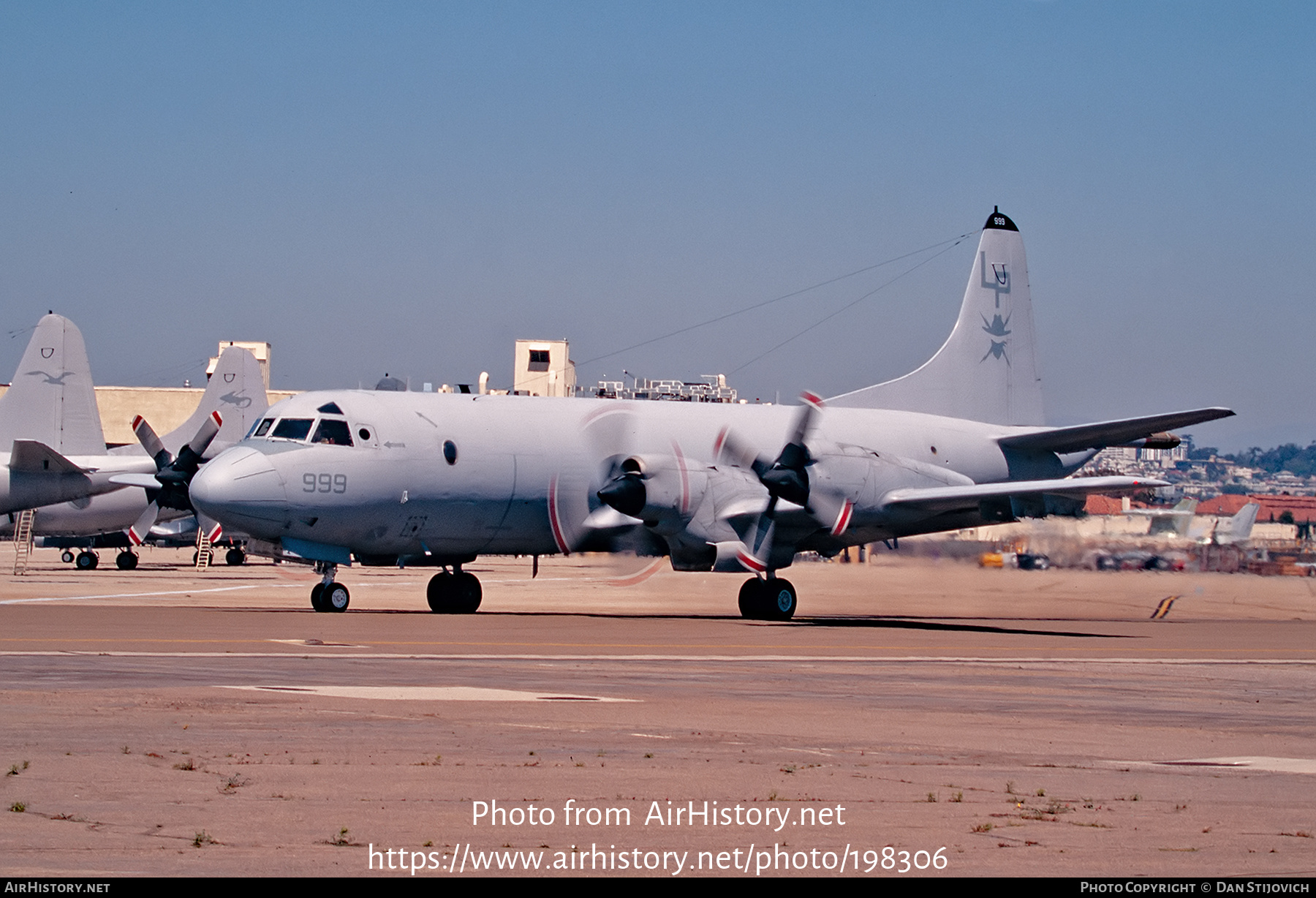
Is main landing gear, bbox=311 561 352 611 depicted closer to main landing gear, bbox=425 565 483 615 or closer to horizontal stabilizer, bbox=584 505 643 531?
main landing gear, bbox=425 565 483 615

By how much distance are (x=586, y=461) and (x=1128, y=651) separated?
37.9ft

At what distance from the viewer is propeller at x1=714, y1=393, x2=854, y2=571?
2911 cm

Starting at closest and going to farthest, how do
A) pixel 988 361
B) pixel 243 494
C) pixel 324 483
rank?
pixel 243 494 → pixel 324 483 → pixel 988 361

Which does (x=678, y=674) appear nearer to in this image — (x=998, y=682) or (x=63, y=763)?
(x=998, y=682)

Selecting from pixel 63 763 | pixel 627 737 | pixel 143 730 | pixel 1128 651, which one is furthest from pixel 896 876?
pixel 1128 651

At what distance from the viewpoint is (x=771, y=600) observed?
1184 inches

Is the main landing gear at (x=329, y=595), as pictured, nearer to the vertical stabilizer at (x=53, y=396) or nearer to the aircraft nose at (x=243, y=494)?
the aircraft nose at (x=243, y=494)

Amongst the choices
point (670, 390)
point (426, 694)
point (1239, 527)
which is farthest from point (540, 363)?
point (426, 694)

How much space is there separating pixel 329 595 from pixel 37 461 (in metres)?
20.1

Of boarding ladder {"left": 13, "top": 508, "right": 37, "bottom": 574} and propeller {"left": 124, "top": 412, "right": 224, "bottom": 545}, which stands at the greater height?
propeller {"left": 124, "top": 412, "right": 224, "bottom": 545}

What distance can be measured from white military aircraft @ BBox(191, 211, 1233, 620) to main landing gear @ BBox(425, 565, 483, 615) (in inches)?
1.4

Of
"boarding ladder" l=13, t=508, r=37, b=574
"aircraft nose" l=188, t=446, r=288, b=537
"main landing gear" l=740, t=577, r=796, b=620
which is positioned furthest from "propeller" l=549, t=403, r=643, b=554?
"boarding ladder" l=13, t=508, r=37, b=574

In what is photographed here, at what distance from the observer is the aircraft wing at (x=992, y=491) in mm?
28203

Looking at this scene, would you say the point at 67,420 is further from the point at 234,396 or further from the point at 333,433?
the point at 333,433
